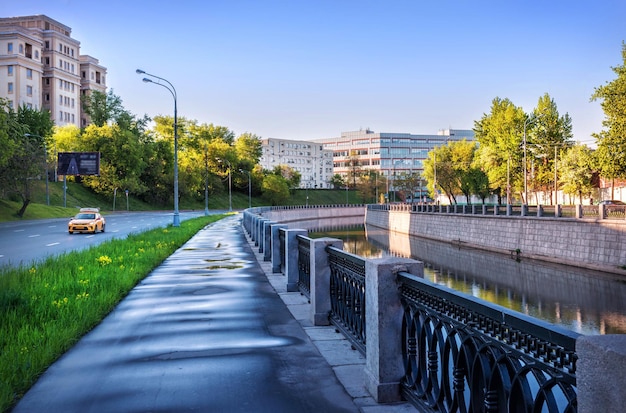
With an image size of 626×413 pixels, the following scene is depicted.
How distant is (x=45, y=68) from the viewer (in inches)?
4466

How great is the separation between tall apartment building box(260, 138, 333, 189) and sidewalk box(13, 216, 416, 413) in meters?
174

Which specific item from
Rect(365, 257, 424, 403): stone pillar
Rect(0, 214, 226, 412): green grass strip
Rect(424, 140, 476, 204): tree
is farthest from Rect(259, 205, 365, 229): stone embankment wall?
Rect(365, 257, 424, 403): stone pillar

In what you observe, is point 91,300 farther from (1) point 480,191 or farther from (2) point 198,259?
(1) point 480,191

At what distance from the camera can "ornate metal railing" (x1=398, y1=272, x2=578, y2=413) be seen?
9.49 feet

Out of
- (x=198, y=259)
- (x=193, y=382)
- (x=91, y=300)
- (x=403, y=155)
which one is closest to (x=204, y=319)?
Answer: (x=91, y=300)

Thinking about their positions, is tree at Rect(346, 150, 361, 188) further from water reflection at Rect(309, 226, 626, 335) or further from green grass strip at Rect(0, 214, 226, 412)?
green grass strip at Rect(0, 214, 226, 412)

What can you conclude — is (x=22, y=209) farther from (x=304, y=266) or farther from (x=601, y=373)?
(x=601, y=373)

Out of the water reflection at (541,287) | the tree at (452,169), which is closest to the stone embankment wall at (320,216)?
the tree at (452,169)

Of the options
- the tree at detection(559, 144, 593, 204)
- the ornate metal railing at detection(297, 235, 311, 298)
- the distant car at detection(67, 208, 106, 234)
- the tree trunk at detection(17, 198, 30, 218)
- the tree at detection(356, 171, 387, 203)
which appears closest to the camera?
the ornate metal railing at detection(297, 235, 311, 298)

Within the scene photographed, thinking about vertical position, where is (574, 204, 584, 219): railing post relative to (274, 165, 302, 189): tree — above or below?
below

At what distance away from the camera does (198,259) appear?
18703 mm

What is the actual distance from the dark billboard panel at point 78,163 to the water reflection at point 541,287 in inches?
1596

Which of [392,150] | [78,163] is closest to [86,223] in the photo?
[78,163]

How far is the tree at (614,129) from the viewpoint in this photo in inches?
1796
